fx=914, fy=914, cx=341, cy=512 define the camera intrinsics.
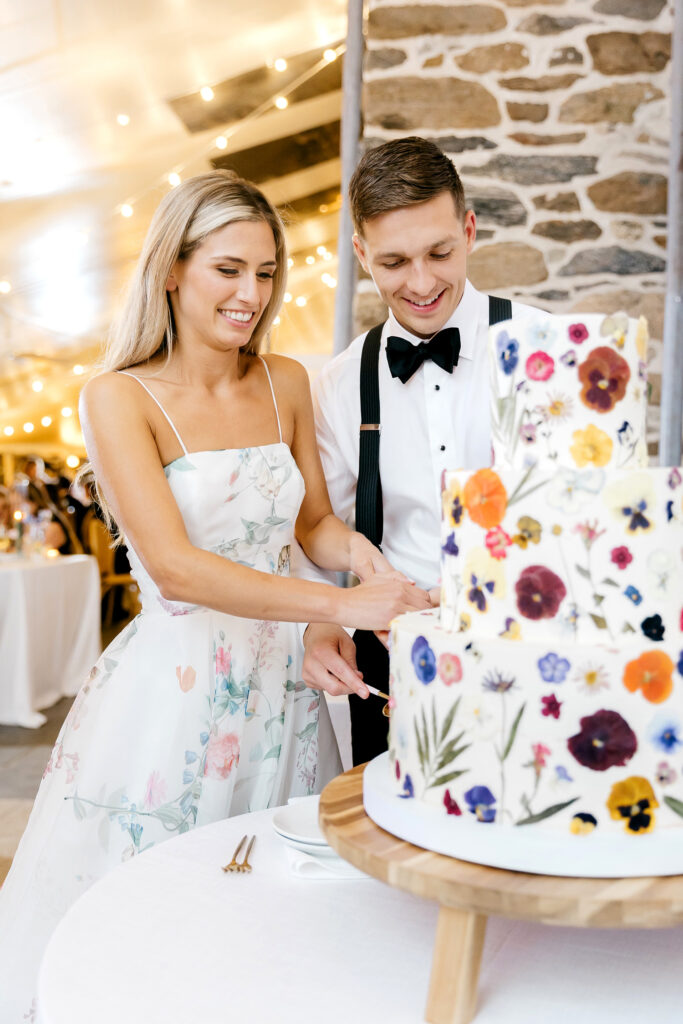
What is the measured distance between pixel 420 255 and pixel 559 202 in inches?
90.0

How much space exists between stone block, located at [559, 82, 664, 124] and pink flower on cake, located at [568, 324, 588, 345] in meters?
3.22

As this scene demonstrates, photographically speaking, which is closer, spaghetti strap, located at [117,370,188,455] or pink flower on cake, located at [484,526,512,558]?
pink flower on cake, located at [484,526,512,558]

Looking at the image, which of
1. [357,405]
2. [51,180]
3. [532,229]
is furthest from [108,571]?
[357,405]

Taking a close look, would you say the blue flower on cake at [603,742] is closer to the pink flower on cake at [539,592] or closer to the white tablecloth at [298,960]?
the pink flower on cake at [539,592]

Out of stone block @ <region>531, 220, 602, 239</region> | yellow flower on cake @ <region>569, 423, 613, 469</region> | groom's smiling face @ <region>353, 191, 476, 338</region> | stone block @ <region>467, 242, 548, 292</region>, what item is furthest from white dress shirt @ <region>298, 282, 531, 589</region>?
A: stone block @ <region>531, 220, 602, 239</region>

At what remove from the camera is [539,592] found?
1.01 m

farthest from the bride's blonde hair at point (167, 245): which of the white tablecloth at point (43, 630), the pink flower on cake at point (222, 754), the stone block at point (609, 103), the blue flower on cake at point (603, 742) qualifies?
the white tablecloth at point (43, 630)

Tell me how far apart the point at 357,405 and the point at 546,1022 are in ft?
4.88

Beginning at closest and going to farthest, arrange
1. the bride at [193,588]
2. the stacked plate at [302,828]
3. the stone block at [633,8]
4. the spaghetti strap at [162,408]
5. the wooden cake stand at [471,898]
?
the wooden cake stand at [471,898]
the stacked plate at [302,828]
the bride at [193,588]
the spaghetti strap at [162,408]
the stone block at [633,8]

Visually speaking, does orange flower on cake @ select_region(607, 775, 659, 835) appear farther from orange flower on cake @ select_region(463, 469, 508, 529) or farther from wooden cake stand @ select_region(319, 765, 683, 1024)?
orange flower on cake @ select_region(463, 469, 508, 529)

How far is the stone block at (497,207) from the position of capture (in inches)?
153

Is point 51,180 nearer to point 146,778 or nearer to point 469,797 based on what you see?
point 146,778

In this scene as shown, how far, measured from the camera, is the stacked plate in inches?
51.0

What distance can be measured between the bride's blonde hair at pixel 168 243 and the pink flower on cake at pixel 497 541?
1074 millimetres
